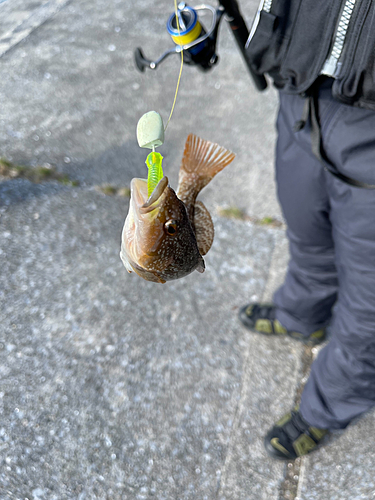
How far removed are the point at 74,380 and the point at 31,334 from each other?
395 millimetres

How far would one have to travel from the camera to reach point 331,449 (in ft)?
7.30

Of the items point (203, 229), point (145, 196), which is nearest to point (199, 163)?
point (203, 229)

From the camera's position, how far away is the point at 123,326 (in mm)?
2609

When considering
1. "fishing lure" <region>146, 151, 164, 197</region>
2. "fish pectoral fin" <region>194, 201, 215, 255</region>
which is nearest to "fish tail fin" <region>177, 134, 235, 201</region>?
"fish pectoral fin" <region>194, 201, 215, 255</region>

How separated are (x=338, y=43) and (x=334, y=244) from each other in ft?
2.92

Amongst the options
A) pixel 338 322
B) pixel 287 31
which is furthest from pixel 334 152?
pixel 338 322

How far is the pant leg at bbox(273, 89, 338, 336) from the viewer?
178cm

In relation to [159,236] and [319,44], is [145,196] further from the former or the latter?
[319,44]

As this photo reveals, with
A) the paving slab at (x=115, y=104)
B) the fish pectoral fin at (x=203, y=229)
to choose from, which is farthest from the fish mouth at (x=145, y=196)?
the paving slab at (x=115, y=104)

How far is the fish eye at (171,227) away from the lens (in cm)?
99

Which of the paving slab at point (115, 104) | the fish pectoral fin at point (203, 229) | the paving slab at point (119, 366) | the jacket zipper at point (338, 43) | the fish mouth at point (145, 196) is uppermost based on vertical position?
the jacket zipper at point (338, 43)

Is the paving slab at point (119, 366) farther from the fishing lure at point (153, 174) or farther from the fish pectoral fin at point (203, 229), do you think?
the fishing lure at point (153, 174)

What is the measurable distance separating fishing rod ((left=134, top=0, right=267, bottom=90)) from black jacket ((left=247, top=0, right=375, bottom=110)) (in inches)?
8.4

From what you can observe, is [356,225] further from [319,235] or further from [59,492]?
[59,492]
